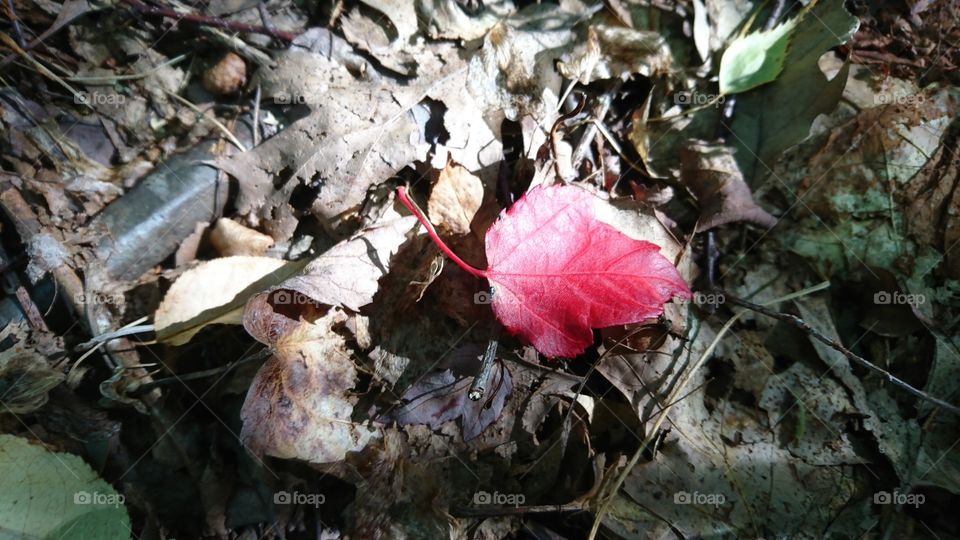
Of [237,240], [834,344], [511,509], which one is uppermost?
[237,240]

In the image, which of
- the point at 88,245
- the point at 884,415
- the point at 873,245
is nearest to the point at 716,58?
the point at 873,245

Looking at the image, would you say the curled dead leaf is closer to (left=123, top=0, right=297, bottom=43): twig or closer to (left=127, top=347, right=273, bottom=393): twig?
(left=127, top=347, right=273, bottom=393): twig

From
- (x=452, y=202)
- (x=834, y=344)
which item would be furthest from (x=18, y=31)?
(x=834, y=344)

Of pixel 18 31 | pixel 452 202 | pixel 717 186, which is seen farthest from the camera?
pixel 18 31

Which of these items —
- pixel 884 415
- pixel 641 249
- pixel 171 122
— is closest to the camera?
pixel 641 249

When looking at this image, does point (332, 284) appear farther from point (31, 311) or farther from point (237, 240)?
point (31, 311)

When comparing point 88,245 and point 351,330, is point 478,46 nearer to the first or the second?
point 351,330
